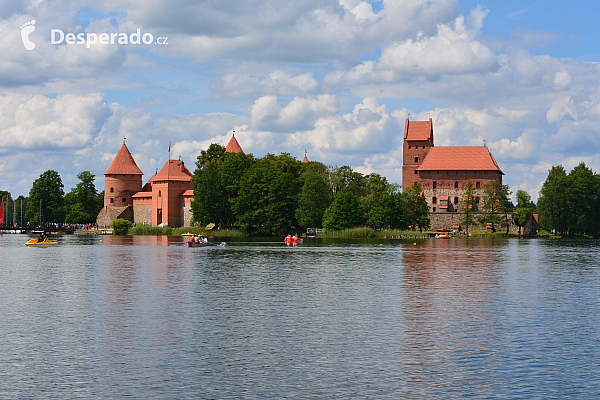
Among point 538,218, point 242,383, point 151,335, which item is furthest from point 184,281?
point 538,218

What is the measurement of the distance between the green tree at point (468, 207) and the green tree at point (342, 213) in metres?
25.5

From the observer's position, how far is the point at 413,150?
128 meters

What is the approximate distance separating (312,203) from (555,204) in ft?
135

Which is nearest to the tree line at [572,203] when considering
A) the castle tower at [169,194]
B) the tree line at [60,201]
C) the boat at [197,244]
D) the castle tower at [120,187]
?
the castle tower at [169,194]

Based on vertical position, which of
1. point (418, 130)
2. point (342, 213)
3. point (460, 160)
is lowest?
point (342, 213)

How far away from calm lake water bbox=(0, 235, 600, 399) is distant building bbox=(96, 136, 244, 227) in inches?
3363

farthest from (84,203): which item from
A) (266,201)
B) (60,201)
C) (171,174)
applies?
(266,201)

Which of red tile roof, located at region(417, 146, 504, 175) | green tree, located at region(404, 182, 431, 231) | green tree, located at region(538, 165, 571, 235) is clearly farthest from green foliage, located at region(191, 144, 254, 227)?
green tree, located at region(538, 165, 571, 235)

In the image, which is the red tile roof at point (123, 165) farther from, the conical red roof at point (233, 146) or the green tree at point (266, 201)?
the green tree at point (266, 201)

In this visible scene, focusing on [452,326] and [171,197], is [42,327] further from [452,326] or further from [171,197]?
[171,197]

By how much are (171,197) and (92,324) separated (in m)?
102

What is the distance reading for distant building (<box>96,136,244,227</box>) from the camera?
122 meters

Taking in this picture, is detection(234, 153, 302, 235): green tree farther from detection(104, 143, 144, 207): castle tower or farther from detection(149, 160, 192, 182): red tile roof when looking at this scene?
detection(104, 143, 144, 207): castle tower

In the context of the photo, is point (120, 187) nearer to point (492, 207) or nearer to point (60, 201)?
point (60, 201)
